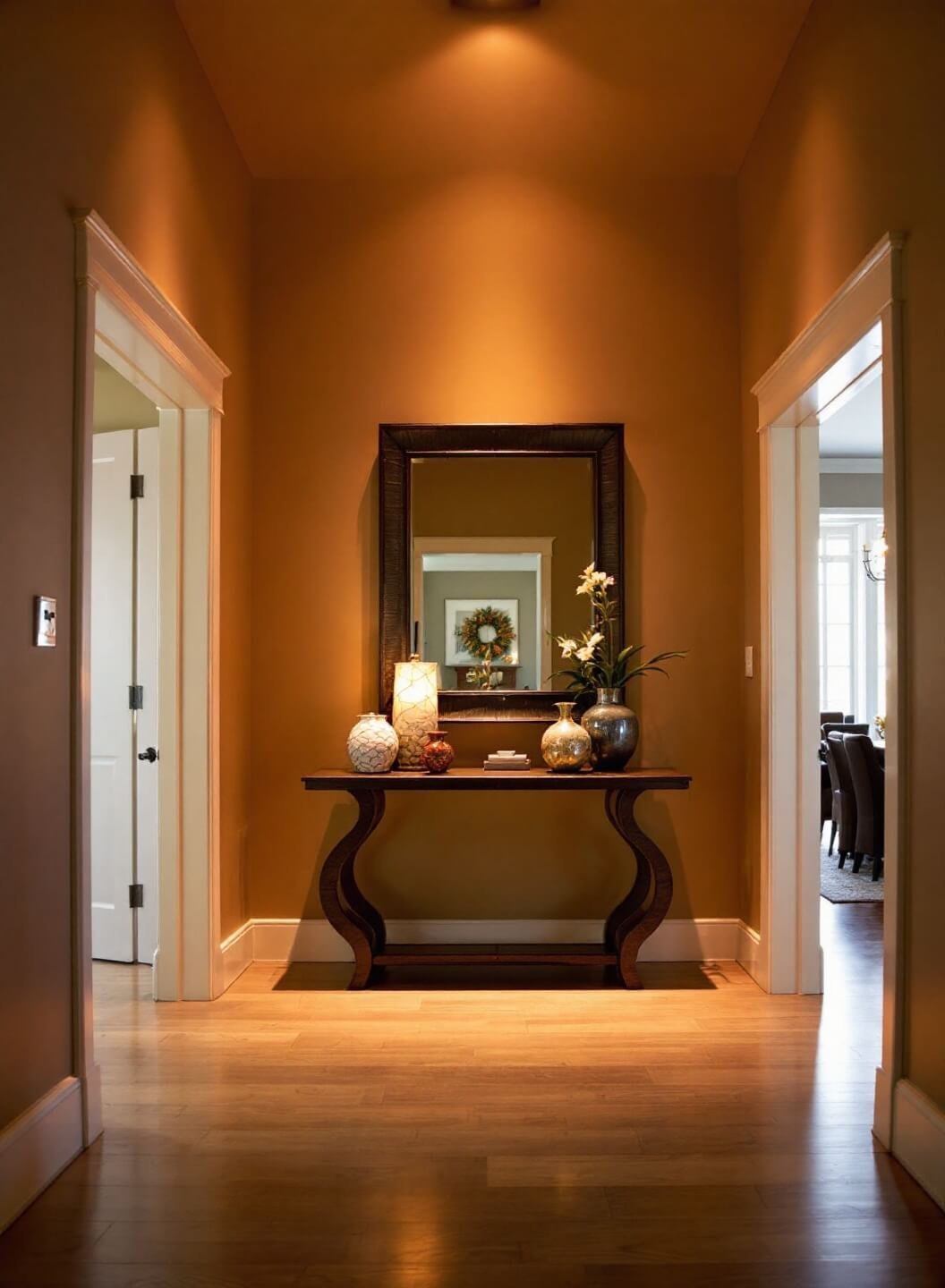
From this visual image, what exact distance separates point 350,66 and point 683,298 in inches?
61.6

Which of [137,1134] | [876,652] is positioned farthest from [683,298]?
[876,652]

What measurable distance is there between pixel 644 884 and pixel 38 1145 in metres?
2.36

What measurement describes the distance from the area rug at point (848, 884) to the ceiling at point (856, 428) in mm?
2864

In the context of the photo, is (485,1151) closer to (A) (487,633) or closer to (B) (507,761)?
(B) (507,761)

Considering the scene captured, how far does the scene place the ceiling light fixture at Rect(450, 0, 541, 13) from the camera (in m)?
3.31

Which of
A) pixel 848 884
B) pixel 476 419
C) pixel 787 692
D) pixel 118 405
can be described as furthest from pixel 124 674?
pixel 848 884

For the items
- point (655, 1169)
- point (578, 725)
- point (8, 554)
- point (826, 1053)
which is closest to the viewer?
point (8, 554)

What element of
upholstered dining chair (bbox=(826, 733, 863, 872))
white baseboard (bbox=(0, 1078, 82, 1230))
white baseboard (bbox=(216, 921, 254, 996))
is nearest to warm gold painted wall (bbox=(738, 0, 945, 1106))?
white baseboard (bbox=(0, 1078, 82, 1230))

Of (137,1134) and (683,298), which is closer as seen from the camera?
(137,1134)

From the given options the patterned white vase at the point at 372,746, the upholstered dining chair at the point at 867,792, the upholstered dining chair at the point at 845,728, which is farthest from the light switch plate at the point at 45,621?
the upholstered dining chair at the point at 845,728

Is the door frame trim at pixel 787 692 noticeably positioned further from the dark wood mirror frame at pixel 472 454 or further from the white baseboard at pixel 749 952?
the dark wood mirror frame at pixel 472 454

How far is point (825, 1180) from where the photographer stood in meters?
2.35

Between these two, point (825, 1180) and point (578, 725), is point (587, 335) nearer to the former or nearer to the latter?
point (578, 725)

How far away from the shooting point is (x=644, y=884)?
404 cm
